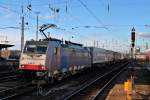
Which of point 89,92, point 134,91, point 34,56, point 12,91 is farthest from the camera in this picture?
point 34,56

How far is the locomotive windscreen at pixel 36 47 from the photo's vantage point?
80.5ft

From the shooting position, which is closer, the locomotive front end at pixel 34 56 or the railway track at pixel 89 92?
the railway track at pixel 89 92

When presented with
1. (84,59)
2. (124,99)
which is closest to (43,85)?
(124,99)

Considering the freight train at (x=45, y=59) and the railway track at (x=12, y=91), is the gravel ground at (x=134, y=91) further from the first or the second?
the railway track at (x=12, y=91)

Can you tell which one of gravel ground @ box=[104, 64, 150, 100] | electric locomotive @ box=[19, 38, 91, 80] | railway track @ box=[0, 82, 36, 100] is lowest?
gravel ground @ box=[104, 64, 150, 100]

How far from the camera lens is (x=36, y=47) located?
24.8 metres

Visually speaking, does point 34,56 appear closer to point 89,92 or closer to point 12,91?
point 12,91

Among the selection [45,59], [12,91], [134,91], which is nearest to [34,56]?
[45,59]

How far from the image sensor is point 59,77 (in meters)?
27.2

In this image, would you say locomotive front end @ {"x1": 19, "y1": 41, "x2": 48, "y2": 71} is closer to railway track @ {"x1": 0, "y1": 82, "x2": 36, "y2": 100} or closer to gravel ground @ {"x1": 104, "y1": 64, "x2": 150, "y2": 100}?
railway track @ {"x1": 0, "y1": 82, "x2": 36, "y2": 100}

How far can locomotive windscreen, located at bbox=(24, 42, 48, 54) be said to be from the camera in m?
24.5

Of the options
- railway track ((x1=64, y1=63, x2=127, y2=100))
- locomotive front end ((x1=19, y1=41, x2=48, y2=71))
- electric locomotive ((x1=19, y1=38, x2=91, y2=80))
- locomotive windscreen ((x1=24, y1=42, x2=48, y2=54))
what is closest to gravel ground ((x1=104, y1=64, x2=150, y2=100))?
railway track ((x1=64, y1=63, x2=127, y2=100))

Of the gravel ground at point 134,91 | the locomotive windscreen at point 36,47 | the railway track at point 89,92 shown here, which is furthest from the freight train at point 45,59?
the gravel ground at point 134,91

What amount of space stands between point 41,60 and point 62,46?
3.99 meters
